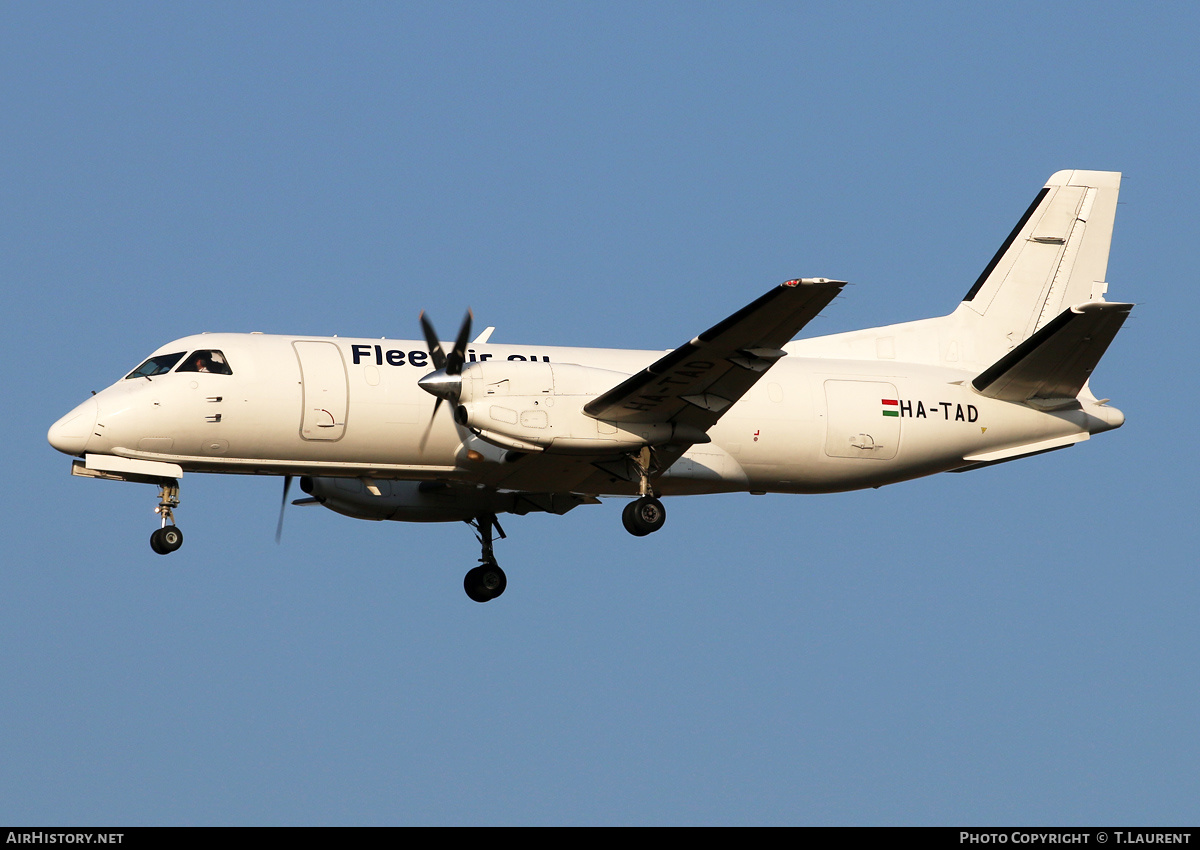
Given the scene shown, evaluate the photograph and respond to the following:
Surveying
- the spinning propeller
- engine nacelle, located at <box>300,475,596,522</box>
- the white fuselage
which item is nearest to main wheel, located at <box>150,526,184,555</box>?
the white fuselage

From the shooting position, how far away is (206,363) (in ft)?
62.7

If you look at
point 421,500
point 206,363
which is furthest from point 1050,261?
point 206,363

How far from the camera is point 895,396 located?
71.0 ft

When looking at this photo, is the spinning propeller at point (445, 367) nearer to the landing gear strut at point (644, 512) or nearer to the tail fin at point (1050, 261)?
the landing gear strut at point (644, 512)

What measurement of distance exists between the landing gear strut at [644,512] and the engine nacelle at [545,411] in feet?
1.41

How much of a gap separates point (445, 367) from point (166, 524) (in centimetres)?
418

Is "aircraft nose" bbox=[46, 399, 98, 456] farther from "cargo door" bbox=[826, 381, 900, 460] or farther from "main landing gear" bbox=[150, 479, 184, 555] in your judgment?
"cargo door" bbox=[826, 381, 900, 460]

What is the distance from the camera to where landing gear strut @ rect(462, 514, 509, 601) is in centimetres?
2297

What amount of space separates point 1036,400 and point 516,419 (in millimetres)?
8163

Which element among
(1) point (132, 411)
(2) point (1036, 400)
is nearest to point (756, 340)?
(2) point (1036, 400)

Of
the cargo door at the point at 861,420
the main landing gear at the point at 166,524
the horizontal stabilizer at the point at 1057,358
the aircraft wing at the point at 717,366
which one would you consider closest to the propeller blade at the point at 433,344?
the aircraft wing at the point at 717,366

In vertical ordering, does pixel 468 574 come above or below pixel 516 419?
below

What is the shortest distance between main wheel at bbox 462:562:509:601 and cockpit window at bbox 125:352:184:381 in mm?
6076
